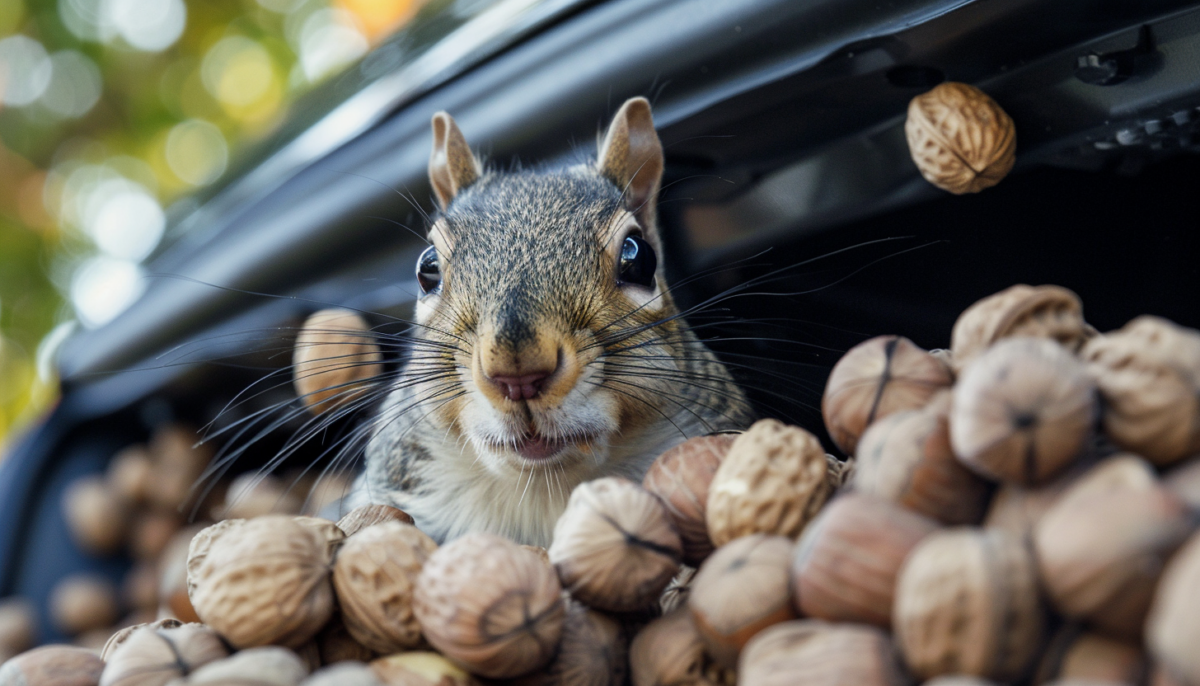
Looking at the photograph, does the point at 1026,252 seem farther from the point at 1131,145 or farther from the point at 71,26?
the point at 71,26

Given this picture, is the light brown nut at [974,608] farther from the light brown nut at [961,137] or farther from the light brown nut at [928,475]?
the light brown nut at [961,137]

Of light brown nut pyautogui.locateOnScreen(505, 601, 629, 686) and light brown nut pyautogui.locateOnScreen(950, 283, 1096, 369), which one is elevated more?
light brown nut pyautogui.locateOnScreen(950, 283, 1096, 369)

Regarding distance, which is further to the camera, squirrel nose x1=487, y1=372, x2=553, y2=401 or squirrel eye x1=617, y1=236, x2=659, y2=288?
squirrel eye x1=617, y1=236, x2=659, y2=288

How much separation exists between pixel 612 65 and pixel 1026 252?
0.37 metres

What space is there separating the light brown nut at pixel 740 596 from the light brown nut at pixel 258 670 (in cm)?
19

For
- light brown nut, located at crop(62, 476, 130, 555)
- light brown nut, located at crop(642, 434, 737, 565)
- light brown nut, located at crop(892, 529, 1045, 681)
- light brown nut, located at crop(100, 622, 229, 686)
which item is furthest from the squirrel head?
light brown nut, located at crop(62, 476, 130, 555)

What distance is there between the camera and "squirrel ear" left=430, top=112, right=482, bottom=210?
2.96 feet

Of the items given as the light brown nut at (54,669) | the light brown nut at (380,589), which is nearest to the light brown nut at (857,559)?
the light brown nut at (380,589)

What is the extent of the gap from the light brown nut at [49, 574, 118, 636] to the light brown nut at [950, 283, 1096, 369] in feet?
4.41

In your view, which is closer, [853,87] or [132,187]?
[853,87]

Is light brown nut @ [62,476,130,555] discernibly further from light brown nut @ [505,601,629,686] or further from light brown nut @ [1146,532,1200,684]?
light brown nut @ [1146,532,1200,684]

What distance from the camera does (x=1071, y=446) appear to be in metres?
0.38

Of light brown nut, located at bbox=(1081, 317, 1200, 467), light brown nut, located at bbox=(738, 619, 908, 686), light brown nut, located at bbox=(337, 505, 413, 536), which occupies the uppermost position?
light brown nut, located at bbox=(1081, 317, 1200, 467)

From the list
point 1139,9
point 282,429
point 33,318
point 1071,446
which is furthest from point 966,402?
point 33,318
